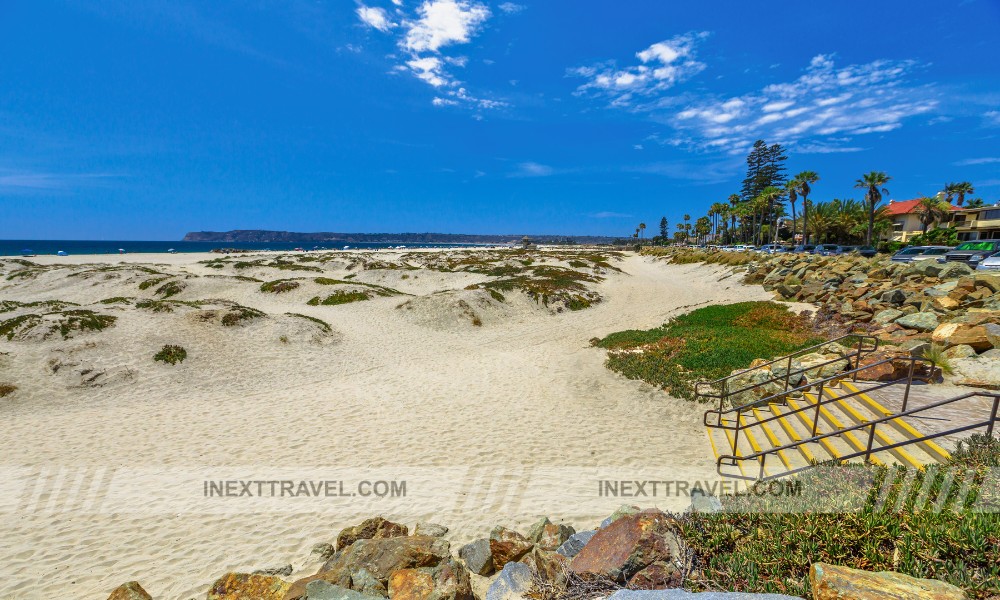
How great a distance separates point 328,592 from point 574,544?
3515 mm

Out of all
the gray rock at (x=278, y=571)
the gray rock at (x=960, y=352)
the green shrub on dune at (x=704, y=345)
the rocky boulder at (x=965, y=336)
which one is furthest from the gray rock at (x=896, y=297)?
the gray rock at (x=278, y=571)

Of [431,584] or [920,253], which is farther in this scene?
[920,253]

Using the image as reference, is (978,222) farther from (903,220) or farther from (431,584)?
(431,584)

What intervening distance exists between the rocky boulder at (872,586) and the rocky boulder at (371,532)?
19.0 feet

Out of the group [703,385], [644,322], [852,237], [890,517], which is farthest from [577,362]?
[852,237]

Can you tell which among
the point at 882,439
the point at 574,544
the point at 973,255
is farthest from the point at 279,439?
the point at 973,255

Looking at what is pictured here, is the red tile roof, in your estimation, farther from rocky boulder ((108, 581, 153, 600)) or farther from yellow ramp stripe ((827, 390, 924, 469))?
rocky boulder ((108, 581, 153, 600))

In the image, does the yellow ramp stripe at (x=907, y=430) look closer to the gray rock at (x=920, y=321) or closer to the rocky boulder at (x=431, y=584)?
the gray rock at (x=920, y=321)

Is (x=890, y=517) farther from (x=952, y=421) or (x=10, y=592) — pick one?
(x=10, y=592)

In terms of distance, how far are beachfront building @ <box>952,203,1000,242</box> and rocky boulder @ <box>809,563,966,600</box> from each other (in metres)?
83.9

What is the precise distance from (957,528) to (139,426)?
1800cm

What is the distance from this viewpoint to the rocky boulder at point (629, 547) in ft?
15.0

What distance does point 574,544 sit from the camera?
5.95m

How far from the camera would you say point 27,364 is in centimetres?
1516
